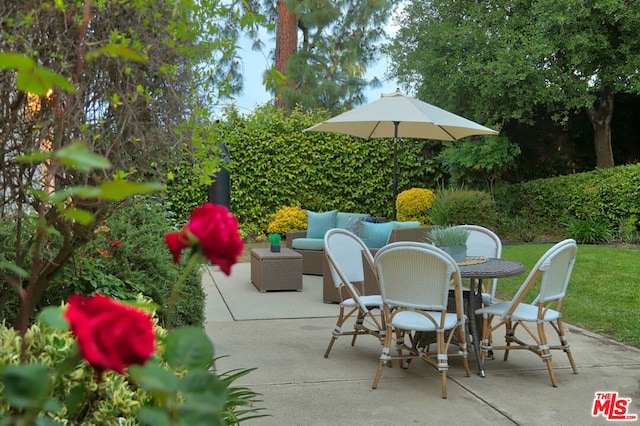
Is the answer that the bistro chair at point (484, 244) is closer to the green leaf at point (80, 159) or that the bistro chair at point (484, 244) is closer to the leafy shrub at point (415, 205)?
the green leaf at point (80, 159)

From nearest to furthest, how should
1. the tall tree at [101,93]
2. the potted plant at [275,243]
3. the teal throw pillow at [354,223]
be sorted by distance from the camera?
the tall tree at [101,93]
the potted plant at [275,243]
the teal throw pillow at [354,223]

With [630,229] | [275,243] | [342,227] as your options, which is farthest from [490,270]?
[630,229]

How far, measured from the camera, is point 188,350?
805 mm

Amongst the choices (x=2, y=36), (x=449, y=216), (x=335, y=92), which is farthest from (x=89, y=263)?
(x=335, y=92)

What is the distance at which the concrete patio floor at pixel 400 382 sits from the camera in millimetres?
3254

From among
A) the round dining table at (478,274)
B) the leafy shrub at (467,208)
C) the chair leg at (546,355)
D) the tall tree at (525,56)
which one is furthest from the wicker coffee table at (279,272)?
the tall tree at (525,56)

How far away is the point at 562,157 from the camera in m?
14.3

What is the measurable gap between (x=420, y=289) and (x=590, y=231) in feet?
28.4

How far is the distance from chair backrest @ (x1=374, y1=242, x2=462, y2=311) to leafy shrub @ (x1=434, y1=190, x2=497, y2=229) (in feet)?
25.9

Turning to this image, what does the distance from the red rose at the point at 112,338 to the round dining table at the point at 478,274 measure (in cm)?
340

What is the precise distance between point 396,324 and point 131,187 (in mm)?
3235

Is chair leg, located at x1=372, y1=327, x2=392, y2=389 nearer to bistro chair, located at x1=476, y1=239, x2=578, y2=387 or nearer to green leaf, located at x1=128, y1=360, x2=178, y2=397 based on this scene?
bistro chair, located at x1=476, y1=239, x2=578, y2=387

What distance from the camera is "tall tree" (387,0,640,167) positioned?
1155 cm

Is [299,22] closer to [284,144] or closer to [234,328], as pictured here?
[284,144]
